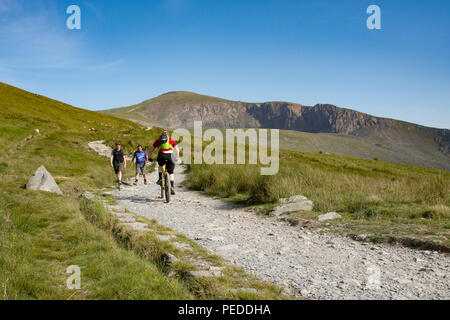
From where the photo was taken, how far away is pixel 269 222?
28.2 feet

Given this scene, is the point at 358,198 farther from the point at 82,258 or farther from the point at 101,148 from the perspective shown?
the point at 101,148

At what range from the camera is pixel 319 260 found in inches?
213

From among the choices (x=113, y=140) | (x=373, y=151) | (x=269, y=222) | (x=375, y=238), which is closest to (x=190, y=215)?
(x=269, y=222)

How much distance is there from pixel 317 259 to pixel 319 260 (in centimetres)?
6

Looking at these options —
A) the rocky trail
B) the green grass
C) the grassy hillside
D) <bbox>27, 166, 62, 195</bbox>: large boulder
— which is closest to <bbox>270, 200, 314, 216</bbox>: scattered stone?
the green grass

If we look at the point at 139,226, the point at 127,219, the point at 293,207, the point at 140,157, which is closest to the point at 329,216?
the point at 293,207

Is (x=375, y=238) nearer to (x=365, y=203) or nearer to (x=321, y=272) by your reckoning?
(x=321, y=272)

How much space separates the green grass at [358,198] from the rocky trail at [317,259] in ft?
2.72

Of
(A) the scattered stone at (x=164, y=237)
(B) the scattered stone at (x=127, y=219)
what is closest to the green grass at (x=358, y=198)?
(A) the scattered stone at (x=164, y=237)

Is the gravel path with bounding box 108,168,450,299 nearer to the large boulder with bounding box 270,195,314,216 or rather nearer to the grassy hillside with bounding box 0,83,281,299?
the large boulder with bounding box 270,195,314,216

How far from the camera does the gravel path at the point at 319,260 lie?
4.16m

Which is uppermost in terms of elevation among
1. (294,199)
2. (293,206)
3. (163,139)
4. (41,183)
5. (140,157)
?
(163,139)

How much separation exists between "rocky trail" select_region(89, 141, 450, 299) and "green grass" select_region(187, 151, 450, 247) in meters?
0.83
